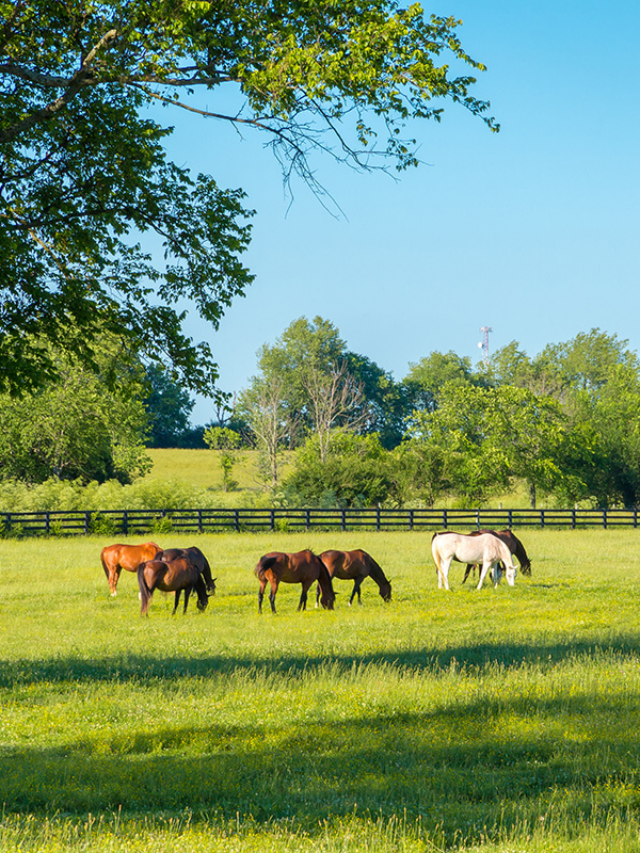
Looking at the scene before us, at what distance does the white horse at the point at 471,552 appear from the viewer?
19.3 meters

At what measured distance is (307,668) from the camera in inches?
405

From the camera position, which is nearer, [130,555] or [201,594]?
[201,594]

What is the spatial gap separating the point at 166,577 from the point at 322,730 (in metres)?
8.66

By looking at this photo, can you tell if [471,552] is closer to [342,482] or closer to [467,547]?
[467,547]

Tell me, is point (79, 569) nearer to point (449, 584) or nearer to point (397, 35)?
point (449, 584)

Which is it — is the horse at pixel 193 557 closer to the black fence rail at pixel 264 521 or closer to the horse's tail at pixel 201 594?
the horse's tail at pixel 201 594

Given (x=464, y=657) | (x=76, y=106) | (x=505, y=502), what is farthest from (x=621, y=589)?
(x=505, y=502)

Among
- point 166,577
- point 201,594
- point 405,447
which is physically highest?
point 405,447

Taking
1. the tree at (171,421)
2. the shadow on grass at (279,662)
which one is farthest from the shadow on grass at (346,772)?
the tree at (171,421)

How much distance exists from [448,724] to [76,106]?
8.88 metres

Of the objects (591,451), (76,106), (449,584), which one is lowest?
(449,584)

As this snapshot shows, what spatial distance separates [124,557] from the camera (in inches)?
715

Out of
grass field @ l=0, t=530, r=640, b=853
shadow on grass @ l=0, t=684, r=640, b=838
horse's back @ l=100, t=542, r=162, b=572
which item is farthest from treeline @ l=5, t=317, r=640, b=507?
shadow on grass @ l=0, t=684, r=640, b=838

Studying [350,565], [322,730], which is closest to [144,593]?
[350,565]
